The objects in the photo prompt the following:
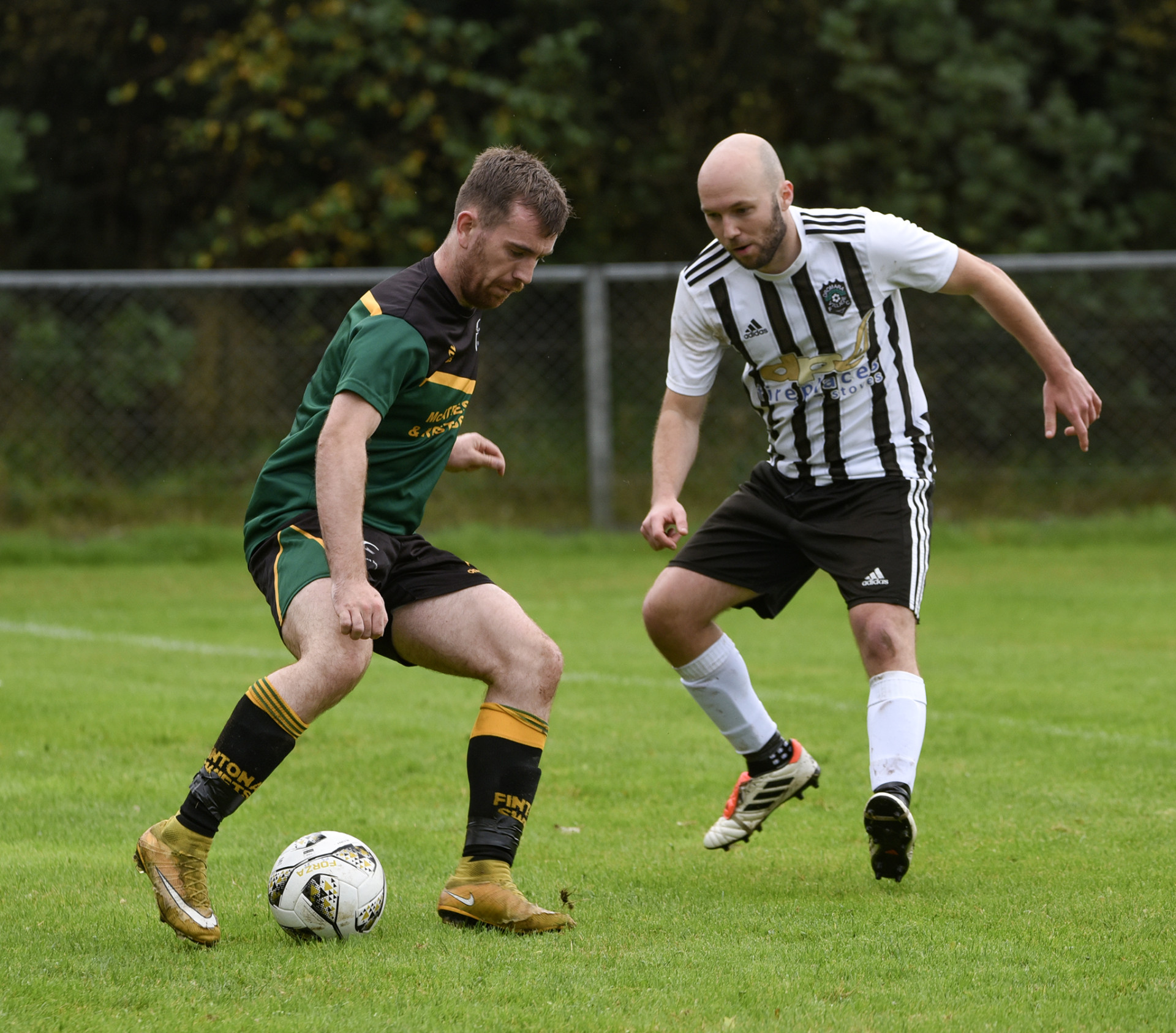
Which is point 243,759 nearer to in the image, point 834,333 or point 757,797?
point 757,797

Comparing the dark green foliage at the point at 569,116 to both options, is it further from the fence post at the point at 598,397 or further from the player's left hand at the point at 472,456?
the player's left hand at the point at 472,456

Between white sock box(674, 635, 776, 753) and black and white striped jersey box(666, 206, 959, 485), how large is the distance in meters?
0.63

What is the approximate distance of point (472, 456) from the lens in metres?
4.36

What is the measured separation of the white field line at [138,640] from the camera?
8219mm

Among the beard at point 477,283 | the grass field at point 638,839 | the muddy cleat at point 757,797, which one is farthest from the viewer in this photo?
the muddy cleat at point 757,797

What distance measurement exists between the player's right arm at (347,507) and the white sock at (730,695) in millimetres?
1440

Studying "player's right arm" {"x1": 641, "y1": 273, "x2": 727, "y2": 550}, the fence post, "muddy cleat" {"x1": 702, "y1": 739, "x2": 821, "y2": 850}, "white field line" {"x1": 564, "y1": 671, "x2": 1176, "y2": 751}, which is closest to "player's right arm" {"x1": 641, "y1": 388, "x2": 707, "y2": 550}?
"player's right arm" {"x1": 641, "y1": 273, "x2": 727, "y2": 550}

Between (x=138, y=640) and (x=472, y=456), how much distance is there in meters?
4.87

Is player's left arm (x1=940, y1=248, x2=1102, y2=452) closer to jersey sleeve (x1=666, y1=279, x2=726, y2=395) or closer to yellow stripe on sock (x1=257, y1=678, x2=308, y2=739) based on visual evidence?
jersey sleeve (x1=666, y1=279, x2=726, y2=395)

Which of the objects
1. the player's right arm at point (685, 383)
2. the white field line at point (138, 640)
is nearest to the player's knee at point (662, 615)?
the player's right arm at point (685, 383)

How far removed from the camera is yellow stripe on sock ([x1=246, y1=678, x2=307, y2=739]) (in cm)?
350

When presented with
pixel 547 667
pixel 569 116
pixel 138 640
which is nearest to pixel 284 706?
pixel 547 667

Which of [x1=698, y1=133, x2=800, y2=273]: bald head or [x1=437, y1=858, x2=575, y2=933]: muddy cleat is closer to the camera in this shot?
[x1=437, y1=858, x2=575, y2=933]: muddy cleat

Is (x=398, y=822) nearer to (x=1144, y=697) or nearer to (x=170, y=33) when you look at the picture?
(x=1144, y=697)
